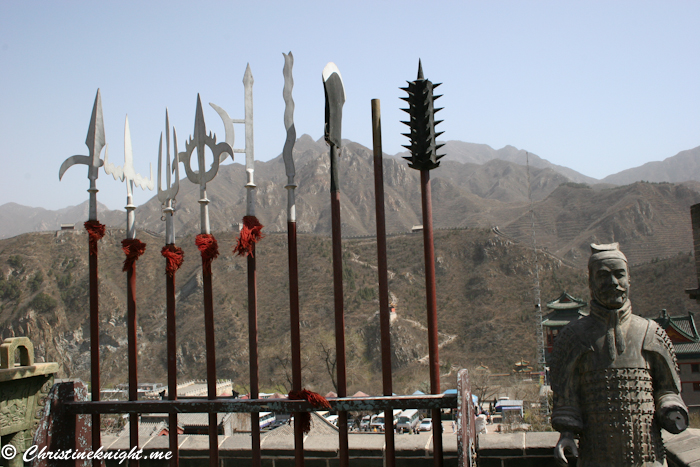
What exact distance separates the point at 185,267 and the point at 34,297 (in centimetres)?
1632

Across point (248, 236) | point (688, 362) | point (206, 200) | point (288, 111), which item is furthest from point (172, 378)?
point (688, 362)

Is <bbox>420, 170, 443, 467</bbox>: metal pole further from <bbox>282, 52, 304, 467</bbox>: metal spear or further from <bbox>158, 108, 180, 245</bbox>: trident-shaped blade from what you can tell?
<bbox>158, 108, 180, 245</bbox>: trident-shaped blade

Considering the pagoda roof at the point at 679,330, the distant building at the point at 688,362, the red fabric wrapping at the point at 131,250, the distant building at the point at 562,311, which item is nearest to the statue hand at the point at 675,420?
the red fabric wrapping at the point at 131,250

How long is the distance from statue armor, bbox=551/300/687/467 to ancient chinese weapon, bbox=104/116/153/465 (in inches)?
121

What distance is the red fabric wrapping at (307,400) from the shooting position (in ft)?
12.7

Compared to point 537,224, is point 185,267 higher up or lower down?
lower down

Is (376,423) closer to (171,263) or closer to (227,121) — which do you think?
(171,263)

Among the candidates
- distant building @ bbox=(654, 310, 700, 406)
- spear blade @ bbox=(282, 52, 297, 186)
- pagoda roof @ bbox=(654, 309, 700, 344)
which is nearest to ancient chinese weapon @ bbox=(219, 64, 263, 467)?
spear blade @ bbox=(282, 52, 297, 186)

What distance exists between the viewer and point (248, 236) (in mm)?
4188

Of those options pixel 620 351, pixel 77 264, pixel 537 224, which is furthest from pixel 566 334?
pixel 537 224

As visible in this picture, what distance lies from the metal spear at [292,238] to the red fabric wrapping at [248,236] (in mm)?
265

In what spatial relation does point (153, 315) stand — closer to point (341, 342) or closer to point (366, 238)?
point (366, 238)

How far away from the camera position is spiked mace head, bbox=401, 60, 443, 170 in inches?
157

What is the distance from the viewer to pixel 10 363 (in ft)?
14.7
